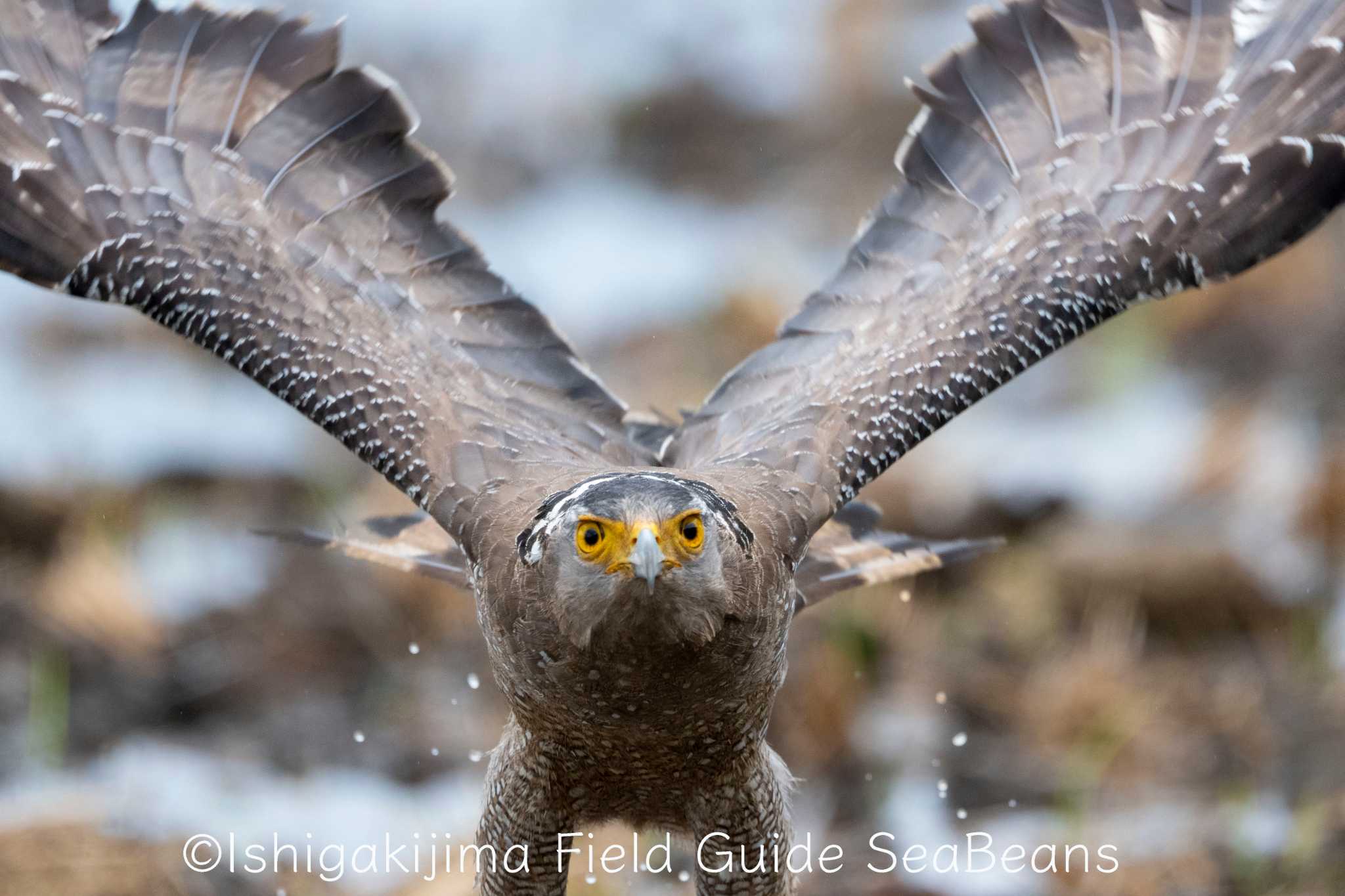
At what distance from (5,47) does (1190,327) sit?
10.1 m

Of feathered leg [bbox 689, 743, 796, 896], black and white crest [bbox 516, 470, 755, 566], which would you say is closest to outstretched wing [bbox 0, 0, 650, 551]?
black and white crest [bbox 516, 470, 755, 566]

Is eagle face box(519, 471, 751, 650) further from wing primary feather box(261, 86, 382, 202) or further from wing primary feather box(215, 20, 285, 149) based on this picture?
wing primary feather box(215, 20, 285, 149)

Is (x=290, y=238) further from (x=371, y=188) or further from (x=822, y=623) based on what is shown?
(x=822, y=623)

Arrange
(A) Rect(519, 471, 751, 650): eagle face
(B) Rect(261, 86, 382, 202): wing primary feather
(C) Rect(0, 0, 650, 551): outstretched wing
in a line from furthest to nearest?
(B) Rect(261, 86, 382, 202): wing primary feather < (C) Rect(0, 0, 650, 551): outstretched wing < (A) Rect(519, 471, 751, 650): eagle face

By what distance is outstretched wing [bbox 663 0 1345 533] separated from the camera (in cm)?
565

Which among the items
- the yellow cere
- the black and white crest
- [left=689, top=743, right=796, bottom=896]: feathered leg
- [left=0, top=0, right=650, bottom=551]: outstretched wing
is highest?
[left=0, top=0, right=650, bottom=551]: outstretched wing

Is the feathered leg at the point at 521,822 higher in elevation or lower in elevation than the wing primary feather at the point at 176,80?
lower

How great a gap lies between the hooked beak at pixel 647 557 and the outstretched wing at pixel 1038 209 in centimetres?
122

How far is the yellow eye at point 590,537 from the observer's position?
413 centimetres

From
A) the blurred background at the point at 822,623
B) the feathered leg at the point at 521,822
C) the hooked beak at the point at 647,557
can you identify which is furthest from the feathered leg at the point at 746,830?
the blurred background at the point at 822,623

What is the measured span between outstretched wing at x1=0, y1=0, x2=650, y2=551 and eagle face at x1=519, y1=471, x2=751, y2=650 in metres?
0.85

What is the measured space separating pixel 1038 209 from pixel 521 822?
9.19ft

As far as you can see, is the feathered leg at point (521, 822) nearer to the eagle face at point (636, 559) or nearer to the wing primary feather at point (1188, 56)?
the eagle face at point (636, 559)

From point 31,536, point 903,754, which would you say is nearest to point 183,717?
point 31,536
